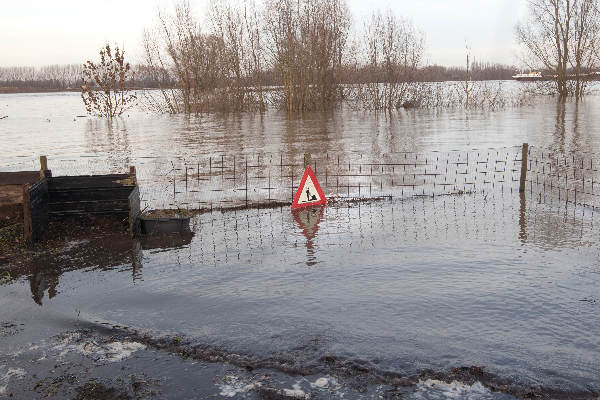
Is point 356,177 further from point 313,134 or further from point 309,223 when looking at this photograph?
point 313,134

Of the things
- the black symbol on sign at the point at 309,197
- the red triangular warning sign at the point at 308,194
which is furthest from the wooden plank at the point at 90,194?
the black symbol on sign at the point at 309,197

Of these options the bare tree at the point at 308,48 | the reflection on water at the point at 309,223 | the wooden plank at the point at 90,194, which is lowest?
the reflection on water at the point at 309,223

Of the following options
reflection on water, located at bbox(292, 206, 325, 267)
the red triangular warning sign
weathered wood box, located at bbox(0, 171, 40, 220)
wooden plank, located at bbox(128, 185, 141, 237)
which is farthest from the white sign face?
weathered wood box, located at bbox(0, 171, 40, 220)

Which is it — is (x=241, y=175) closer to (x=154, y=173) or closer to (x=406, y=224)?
(x=154, y=173)

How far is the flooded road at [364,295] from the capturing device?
20.9ft

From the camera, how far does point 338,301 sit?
7.87m

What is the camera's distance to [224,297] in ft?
26.8

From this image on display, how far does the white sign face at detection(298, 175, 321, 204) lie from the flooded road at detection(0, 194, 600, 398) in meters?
1.17

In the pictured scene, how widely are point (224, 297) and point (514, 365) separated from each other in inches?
158

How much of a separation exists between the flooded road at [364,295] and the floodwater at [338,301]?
0.03 metres

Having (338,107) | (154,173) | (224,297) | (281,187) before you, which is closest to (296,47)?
(338,107)

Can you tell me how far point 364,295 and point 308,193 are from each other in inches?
209

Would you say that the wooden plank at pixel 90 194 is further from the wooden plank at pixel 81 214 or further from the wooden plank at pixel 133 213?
the wooden plank at pixel 133 213

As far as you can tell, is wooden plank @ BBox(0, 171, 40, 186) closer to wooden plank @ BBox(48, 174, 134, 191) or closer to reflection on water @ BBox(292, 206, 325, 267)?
wooden plank @ BBox(48, 174, 134, 191)
